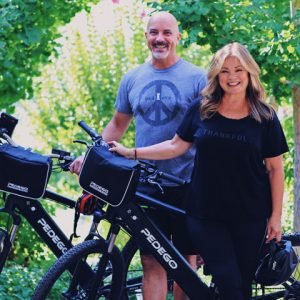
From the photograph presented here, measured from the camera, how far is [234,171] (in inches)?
183

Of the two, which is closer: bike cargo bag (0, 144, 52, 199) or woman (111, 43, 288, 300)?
woman (111, 43, 288, 300)

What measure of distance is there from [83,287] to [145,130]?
0.90 m

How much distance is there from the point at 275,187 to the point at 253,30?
1.96m

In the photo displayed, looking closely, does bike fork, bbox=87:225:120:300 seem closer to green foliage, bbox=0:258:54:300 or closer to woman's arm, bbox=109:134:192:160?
woman's arm, bbox=109:134:192:160

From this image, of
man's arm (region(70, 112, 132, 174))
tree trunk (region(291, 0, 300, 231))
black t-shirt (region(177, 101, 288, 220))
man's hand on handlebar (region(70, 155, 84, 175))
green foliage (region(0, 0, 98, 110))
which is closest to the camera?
black t-shirt (region(177, 101, 288, 220))

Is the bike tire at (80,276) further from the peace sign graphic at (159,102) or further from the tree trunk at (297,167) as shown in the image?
the tree trunk at (297,167)

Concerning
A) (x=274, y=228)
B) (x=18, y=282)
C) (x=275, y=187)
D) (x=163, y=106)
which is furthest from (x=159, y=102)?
(x=18, y=282)

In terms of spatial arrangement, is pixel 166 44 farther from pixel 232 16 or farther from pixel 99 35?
pixel 99 35

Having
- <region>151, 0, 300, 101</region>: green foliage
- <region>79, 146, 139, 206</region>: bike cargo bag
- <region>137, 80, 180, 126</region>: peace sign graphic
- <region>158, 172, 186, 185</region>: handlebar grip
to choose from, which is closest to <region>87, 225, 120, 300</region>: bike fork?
<region>79, 146, 139, 206</region>: bike cargo bag

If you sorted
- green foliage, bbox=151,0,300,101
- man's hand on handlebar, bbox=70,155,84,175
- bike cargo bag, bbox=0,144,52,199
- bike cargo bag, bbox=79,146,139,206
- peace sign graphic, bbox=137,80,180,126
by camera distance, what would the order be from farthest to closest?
green foliage, bbox=151,0,300,101 → peace sign graphic, bbox=137,80,180,126 → man's hand on handlebar, bbox=70,155,84,175 → bike cargo bag, bbox=0,144,52,199 → bike cargo bag, bbox=79,146,139,206

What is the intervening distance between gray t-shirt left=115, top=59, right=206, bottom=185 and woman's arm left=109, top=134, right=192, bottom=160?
169 mm

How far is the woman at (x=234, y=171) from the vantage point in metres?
4.66

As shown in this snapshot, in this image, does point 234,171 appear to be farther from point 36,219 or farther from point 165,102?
point 36,219

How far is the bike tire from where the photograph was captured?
4680 millimetres
